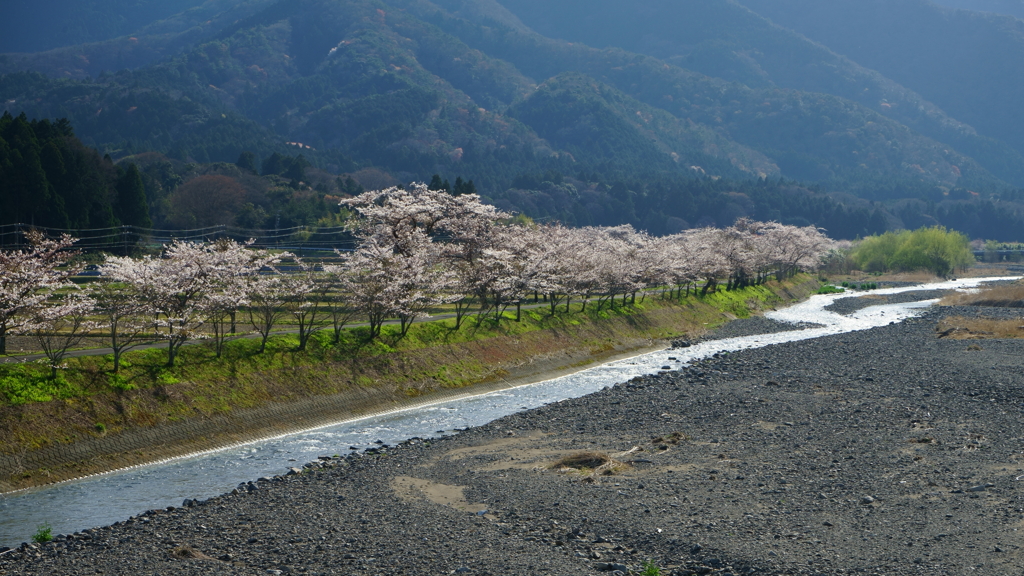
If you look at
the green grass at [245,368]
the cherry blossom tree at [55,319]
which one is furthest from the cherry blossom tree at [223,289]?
the cherry blossom tree at [55,319]

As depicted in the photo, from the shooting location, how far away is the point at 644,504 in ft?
57.7

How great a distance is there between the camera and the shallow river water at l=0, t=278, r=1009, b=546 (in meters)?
19.0

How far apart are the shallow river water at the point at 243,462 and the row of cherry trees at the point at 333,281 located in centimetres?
551

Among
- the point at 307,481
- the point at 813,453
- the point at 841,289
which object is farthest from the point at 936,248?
the point at 307,481

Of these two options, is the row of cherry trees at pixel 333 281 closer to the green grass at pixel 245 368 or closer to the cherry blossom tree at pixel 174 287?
the cherry blossom tree at pixel 174 287

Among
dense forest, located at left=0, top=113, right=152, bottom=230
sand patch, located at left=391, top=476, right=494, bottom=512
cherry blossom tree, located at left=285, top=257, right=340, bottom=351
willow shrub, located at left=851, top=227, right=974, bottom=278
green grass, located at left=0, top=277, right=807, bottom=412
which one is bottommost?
willow shrub, located at left=851, top=227, right=974, bottom=278

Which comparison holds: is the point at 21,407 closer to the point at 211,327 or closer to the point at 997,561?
the point at 211,327

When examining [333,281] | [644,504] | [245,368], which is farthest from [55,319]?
[644,504]

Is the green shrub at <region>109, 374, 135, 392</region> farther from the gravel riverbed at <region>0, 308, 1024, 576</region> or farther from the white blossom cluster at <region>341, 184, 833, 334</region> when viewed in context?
the white blossom cluster at <region>341, 184, 833, 334</region>

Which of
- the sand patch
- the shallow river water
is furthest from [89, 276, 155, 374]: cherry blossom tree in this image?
the sand patch

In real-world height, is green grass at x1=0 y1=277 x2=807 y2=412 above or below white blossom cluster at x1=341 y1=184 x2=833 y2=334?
below

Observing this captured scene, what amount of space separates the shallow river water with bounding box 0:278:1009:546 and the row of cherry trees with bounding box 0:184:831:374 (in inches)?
217

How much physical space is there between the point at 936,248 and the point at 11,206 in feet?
460

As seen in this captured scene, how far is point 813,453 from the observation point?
2166cm
